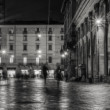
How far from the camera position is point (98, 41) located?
4012cm

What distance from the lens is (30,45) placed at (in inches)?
4119

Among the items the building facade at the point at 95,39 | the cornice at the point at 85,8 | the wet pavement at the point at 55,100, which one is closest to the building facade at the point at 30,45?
the building facade at the point at 95,39

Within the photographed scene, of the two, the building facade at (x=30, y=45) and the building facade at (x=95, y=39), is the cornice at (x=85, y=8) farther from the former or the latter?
the building facade at (x=30, y=45)

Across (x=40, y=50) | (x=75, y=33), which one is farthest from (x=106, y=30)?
(x=40, y=50)

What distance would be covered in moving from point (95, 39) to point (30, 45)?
2451 inches

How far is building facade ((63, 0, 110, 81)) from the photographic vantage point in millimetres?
37312

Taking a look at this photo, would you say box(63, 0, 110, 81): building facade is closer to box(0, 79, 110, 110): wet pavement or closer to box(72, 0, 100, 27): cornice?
box(72, 0, 100, 27): cornice

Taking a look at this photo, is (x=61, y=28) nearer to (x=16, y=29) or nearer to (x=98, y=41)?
(x=16, y=29)

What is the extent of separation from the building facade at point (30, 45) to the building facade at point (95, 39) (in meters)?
42.3

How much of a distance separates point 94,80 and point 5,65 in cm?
6428

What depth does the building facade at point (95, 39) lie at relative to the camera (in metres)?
37.3

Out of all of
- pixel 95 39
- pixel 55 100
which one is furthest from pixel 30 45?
pixel 55 100

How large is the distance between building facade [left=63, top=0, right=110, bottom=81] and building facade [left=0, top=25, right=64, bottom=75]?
139 ft

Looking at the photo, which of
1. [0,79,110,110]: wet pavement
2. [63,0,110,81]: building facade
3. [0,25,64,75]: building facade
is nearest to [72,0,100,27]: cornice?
[63,0,110,81]: building facade
